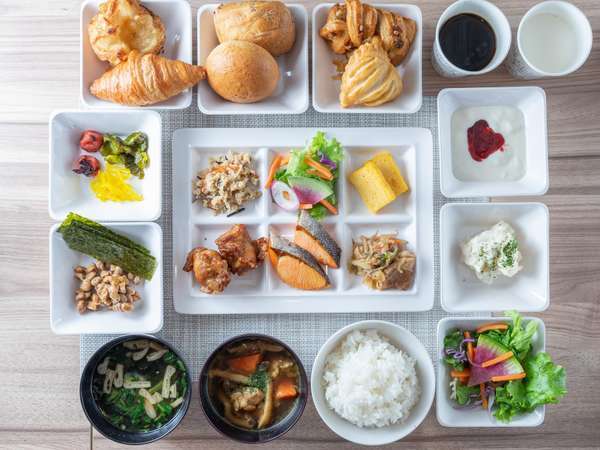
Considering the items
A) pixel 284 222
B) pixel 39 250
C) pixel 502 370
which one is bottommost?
pixel 502 370

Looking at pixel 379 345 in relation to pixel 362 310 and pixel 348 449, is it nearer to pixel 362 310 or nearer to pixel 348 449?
pixel 362 310

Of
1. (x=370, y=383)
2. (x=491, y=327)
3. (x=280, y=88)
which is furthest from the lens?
(x=280, y=88)

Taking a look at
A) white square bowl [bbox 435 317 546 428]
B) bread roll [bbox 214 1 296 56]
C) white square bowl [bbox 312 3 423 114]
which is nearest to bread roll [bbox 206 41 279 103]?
bread roll [bbox 214 1 296 56]

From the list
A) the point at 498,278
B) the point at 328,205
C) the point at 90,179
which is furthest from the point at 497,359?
the point at 90,179

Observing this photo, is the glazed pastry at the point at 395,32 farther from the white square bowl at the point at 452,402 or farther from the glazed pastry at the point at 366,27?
the white square bowl at the point at 452,402

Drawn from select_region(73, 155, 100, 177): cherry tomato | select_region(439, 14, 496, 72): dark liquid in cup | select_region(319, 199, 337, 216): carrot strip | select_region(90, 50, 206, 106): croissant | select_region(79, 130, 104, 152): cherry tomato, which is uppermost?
select_region(439, 14, 496, 72): dark liquid in cup

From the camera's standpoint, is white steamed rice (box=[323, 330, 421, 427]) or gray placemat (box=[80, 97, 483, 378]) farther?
gray placemat (box=[80, 97, 483, 378])

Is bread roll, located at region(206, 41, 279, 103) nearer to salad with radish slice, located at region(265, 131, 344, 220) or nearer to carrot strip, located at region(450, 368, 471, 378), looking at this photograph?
salad with radish slice, located at region(265, 131, 344, 220)

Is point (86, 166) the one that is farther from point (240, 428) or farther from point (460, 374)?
point (460, 374)
